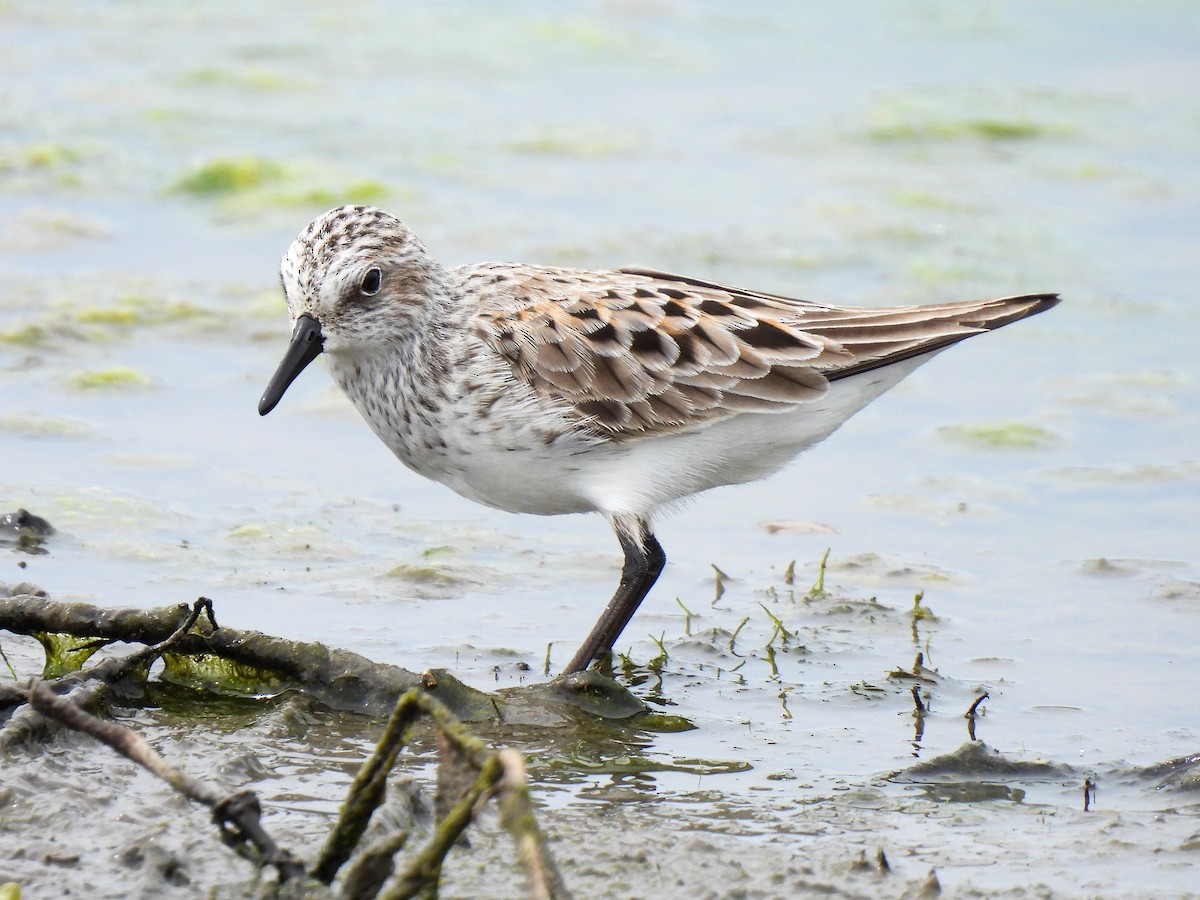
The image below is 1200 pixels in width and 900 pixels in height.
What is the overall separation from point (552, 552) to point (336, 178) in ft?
16.4

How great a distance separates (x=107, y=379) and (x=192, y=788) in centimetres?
536

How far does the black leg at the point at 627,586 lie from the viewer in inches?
238

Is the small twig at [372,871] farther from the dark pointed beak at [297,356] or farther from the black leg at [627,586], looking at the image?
the dark pointed beak at [297,356]

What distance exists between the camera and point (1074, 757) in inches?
212

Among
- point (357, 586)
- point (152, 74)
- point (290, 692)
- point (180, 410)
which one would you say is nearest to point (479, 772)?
point (290, 692)

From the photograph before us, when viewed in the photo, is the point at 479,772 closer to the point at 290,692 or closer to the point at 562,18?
the point at 290,692

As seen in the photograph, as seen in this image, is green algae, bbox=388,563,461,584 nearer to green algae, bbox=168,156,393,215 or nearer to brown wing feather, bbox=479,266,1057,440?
brown wing feather, bbox=479,266,1057,440

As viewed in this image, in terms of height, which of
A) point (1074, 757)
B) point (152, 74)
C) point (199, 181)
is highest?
point (152, 74)

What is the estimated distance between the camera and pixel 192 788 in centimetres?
363

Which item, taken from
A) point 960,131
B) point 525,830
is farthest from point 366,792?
point 960,131

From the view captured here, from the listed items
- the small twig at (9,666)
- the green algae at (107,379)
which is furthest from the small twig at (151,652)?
the green algae at (107,379)

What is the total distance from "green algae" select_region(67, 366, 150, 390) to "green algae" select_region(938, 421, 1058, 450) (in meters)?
4.17

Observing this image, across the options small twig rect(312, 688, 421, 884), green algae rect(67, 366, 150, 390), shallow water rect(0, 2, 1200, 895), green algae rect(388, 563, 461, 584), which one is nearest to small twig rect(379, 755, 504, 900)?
small twig rect(312, 688, 421, 884)

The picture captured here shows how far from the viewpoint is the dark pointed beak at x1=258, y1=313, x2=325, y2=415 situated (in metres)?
6.00
